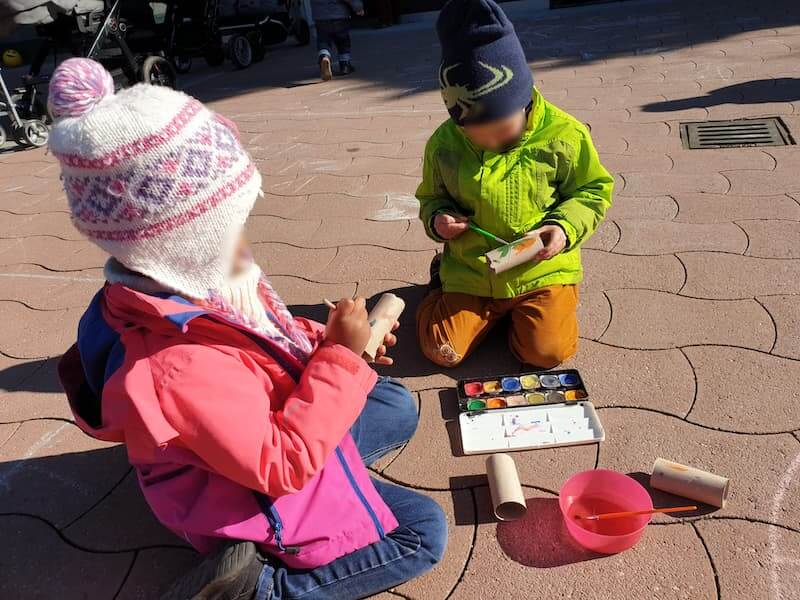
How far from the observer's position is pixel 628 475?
5.79 feet

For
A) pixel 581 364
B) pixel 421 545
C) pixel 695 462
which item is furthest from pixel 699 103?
pixel 421 545

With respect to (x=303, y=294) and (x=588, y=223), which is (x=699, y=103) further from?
(x=303, y=294)

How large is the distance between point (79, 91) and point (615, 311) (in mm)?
1885

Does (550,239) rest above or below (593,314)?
above

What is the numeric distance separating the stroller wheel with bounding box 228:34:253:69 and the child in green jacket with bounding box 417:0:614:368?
6644 mm

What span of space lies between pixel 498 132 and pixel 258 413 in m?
1.20

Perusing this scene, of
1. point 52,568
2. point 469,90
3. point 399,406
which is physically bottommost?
point 52,568

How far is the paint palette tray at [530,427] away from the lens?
1884 millimetres

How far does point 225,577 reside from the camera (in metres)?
1.38

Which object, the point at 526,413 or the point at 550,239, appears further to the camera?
the point at 550,239

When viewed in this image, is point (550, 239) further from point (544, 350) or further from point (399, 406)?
point (399, 406)

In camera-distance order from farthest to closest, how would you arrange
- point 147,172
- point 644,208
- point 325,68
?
point 325,68 → point 644,208 → point 147,172

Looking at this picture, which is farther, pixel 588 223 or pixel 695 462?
pixel 588 223

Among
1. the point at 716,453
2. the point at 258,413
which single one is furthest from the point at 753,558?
the point at 258,413
